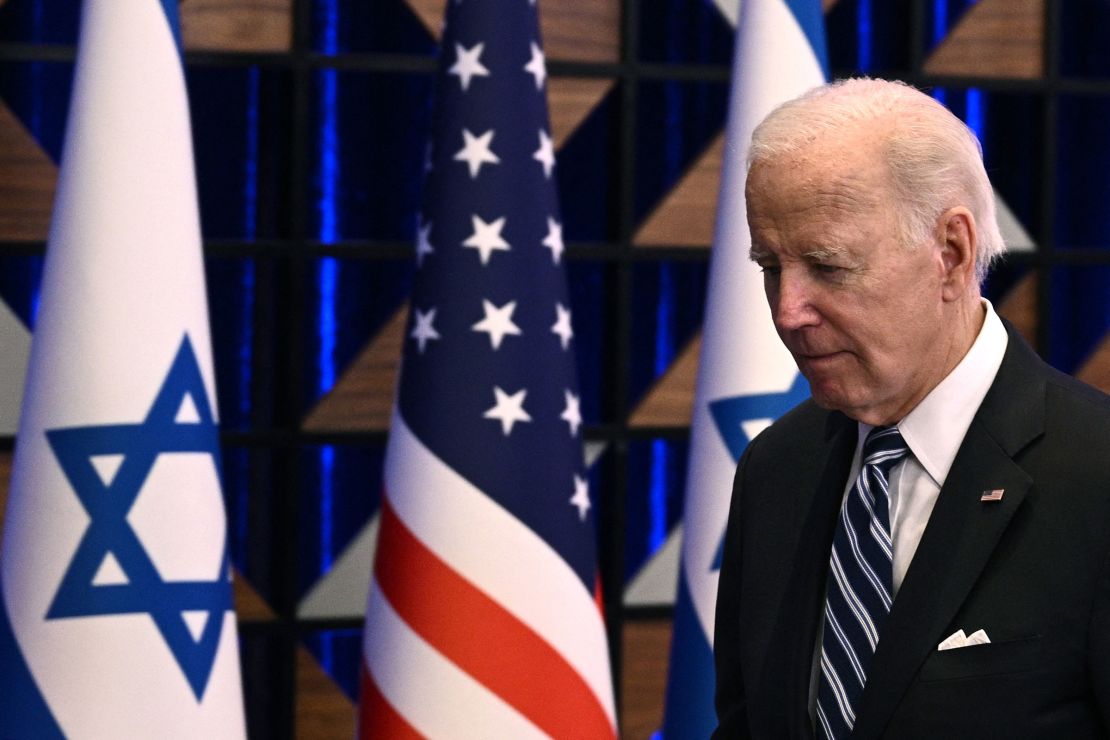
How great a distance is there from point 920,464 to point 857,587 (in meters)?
0.13

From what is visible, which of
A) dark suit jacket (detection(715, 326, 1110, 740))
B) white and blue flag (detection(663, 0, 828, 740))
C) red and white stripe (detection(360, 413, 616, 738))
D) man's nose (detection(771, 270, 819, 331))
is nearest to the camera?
dark suit jacket (detection(715, 326, 1110, 740))

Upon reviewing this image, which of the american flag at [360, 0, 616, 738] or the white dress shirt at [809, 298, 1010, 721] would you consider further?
the american flag at [360, 0, 616, 738]

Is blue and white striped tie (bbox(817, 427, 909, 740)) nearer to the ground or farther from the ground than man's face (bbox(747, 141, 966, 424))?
nearer to the ground

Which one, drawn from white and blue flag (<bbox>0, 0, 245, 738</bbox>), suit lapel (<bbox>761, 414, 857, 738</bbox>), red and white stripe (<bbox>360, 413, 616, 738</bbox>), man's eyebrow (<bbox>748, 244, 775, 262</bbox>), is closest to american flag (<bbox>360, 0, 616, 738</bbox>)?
red and white stripe (<bbox>360, 413, 616, 738</bbox>)

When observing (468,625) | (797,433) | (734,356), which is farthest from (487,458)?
(797,433)

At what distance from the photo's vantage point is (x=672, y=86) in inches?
149

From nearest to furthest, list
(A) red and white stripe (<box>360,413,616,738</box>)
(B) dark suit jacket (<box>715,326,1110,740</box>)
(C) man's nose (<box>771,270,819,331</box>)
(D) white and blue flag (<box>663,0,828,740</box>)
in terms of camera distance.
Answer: (B) dark suit jacket (<box>715,326,1110,740</box>), (C) man's nose (<box>771,270,819,331</box>), (A) red and white stripe (<box>360,413,616,738</box>), (D) white and blue flag (<box>663,0,828,740</box>)

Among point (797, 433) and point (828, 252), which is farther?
point (797, 433)

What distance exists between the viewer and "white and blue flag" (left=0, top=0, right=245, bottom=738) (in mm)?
2500

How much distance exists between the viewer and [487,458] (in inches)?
107

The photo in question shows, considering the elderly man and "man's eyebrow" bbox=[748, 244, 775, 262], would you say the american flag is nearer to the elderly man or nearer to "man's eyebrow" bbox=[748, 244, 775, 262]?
the elderly man

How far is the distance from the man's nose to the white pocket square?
1.01ft

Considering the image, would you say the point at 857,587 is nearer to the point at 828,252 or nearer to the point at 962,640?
the point at 962,640

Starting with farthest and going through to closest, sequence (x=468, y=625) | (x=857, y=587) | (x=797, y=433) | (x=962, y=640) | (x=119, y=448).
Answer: (x=468, y=625) → (x=119, y=448) → (x=797, y=433) → (x=857, y=587) → (x=962, y=640)
